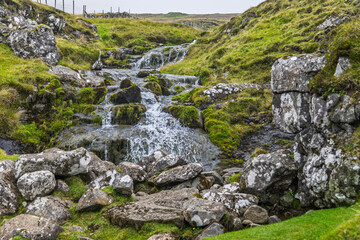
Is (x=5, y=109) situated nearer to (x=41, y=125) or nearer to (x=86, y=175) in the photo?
(x=41, y=125)

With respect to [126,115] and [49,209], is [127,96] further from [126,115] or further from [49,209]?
[49,209]

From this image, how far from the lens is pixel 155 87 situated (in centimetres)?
3378

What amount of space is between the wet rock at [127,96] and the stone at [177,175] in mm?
15435

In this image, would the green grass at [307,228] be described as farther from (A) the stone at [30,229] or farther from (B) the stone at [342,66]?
(A) the stone at [30,229]

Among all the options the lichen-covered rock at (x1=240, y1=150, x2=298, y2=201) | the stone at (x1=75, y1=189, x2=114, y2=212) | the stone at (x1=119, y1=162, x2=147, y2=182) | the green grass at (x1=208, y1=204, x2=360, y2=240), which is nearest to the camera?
the green grass at (x1=208, y1=204, x2=360, y2=240)

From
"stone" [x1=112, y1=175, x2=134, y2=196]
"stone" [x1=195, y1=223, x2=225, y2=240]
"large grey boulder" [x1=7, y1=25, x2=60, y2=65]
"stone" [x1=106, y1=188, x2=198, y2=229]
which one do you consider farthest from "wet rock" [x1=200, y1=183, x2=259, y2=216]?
"large grey boulder" [x1=7, y1=25, x2=60, y2=65]

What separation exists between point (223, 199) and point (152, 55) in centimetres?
4739

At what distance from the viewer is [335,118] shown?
9.46 metres

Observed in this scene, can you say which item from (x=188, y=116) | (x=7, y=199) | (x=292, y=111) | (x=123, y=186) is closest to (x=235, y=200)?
(x=292, y=111)

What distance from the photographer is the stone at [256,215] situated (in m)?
9.87

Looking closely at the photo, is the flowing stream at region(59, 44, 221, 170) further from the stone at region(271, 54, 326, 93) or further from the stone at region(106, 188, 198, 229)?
the stone at region(271, 54, 326, 93)

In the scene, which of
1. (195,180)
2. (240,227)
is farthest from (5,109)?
(240,227)

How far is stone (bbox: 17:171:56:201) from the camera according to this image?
11.5 metres

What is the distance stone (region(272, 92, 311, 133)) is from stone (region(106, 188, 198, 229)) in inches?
265
